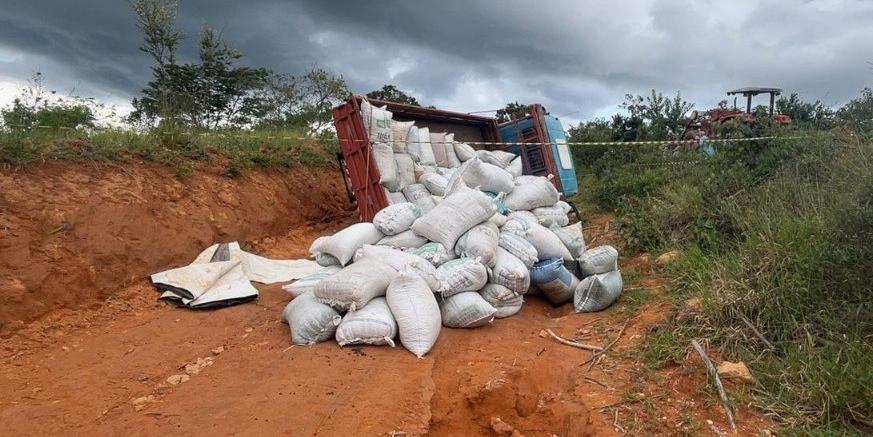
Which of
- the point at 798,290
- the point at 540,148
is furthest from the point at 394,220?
the point at 540,148

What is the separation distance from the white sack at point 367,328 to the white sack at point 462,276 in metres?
0.50

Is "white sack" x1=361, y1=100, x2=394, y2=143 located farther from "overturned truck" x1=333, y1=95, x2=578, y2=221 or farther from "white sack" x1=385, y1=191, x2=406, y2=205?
"white sack" x1=385, y1=191, x2=406, y2=205

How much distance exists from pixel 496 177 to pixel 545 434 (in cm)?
356

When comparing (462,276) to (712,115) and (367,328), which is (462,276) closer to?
(367,328)

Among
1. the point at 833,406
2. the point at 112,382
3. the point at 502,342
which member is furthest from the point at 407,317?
the point at 833,406

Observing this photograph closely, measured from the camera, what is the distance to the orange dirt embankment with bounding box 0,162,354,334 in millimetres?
3398

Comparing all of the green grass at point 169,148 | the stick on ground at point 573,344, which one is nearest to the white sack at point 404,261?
the stick on ground at point 573,344

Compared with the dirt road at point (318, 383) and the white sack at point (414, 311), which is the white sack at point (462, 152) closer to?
the dirt road at point (318, 383)

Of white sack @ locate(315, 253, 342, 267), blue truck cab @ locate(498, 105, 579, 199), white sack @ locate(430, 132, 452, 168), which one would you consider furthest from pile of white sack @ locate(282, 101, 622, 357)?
blue truck cab @ locate(498, 105, 579, 199)

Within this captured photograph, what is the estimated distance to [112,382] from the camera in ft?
8.82

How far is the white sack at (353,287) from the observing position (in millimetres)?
3182

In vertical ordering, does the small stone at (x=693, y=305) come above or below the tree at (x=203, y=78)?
below

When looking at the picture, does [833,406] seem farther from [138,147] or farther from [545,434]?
[138,147]

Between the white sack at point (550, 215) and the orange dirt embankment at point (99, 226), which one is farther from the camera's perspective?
the white sack at point (550, 215)
